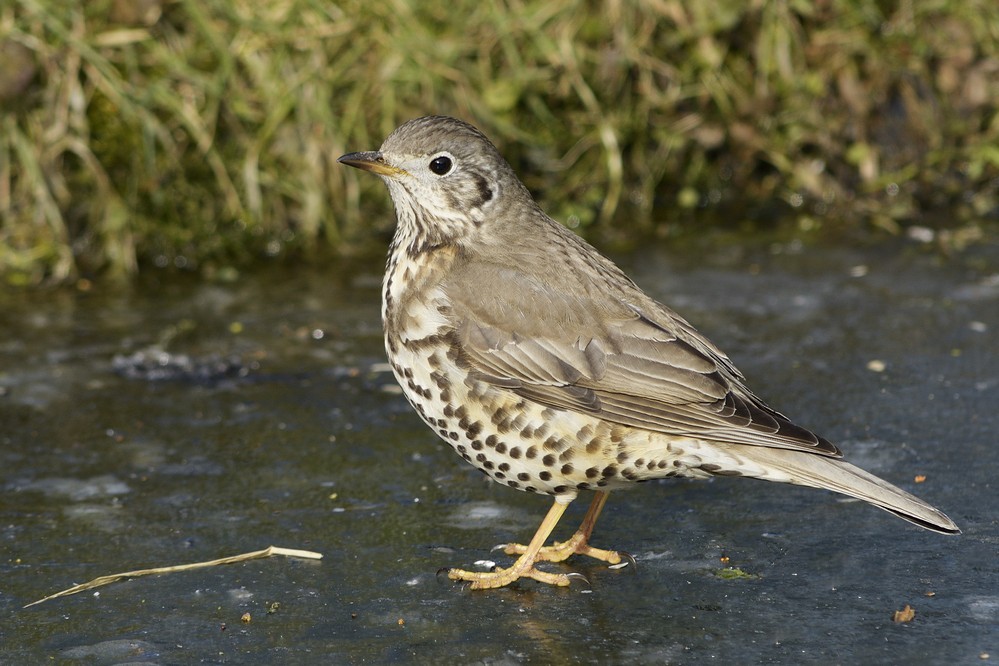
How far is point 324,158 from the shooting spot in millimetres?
7312

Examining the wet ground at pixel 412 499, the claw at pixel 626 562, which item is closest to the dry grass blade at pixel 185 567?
the wet ground at pixel 412 499

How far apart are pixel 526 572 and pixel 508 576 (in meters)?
0.07

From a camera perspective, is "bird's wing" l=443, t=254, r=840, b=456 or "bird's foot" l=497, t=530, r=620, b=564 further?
"bird's foot" l=497, t=530, r=620, b=564

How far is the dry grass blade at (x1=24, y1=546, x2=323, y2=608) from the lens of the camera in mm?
3906

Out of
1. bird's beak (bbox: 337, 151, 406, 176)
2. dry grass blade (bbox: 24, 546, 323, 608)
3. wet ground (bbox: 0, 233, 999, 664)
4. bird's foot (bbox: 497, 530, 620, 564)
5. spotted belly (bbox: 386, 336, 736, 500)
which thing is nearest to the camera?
wet ground (bbox: 0, 233, 999, 664)

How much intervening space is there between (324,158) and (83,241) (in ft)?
4.43

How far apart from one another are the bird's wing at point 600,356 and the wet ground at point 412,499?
43cm

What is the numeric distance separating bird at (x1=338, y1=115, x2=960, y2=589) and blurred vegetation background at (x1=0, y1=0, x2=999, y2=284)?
2.84 meters

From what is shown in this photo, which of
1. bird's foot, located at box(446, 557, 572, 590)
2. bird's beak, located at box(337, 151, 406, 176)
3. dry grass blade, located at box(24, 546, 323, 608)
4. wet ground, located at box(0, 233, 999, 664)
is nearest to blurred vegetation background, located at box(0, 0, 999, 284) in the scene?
wet ground, located at box(0, 233, 999, 664)

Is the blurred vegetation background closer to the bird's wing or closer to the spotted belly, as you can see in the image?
the bird's wing

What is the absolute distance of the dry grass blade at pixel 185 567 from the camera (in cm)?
391

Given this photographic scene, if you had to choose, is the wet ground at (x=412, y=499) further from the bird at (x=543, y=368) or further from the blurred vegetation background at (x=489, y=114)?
the blurred vegetation background at (x=489, y=114)

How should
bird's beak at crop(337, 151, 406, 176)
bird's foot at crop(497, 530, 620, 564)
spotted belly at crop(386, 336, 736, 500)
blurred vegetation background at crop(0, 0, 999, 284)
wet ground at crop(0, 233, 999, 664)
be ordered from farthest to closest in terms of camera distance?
blurred vegetation background at crop(0, 0, 999, 284), bird's beak at crop(337, 151, 406, 176), bird's foot at crop(497, 530, 620, 564), spotted belly at crop(386, 336, 736, 500), wet ground at crop(0, 233, 999, 664)

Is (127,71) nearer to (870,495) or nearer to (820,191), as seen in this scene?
(820,191)
